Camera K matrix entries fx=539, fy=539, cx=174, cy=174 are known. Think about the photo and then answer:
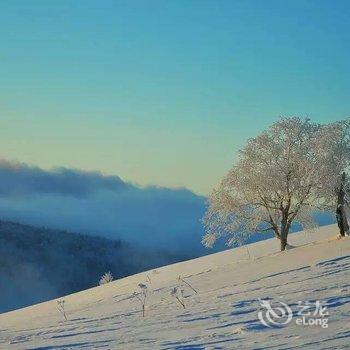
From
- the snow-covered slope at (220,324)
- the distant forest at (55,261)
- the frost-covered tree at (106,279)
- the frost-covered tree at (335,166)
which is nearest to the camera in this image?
the snow-covered slope at (220,324)

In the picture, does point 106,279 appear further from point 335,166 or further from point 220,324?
point 220,324

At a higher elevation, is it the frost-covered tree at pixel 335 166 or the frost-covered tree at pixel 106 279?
the frost-covered tree at pixel 335 166

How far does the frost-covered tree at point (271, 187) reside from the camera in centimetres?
3578

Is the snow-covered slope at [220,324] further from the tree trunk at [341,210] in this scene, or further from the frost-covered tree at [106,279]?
the frost-covered tree at [106,279]

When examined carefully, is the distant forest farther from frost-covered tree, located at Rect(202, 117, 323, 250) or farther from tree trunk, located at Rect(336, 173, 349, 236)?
tree trunk, located at Rect(336, 173, 349, 236)

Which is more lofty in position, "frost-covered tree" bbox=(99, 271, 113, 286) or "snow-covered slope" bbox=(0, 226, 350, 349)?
"frost-covered tree" bbox=(99, 271, 113, 286)

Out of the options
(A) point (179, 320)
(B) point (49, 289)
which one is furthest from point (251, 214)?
(B) point (49, 289)

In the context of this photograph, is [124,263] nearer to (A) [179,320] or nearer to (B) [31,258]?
(B) [31,258]

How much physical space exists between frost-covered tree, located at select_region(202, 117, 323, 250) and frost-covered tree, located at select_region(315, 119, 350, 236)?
46cm

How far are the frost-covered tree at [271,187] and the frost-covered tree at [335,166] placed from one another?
0.46 m

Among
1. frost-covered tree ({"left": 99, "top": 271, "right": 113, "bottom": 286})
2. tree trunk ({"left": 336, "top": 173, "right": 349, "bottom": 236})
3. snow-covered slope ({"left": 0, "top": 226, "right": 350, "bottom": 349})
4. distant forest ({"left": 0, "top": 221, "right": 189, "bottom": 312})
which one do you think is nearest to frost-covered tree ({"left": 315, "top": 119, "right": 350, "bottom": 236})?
tree trunk ({"left": 336, "top": 173, "right": 349, "bottom": 236})

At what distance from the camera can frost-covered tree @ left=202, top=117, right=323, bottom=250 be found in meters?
35.8

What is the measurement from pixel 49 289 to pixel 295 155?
437 ft

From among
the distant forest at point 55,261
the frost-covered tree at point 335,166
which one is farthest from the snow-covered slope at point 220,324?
the distant forest at point 55,261
